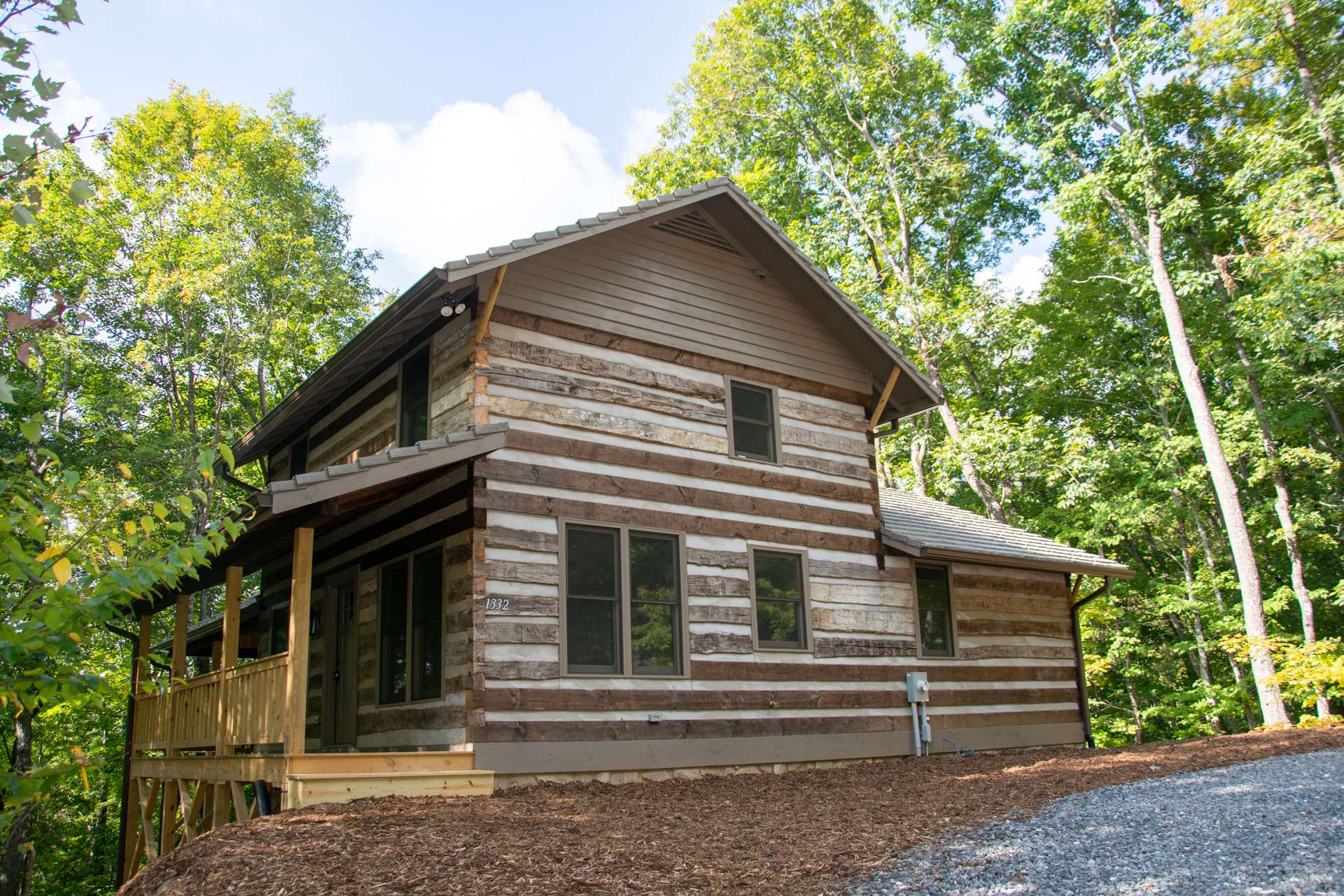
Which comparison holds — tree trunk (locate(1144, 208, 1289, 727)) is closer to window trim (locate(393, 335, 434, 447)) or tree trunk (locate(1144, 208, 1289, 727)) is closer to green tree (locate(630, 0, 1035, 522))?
green tree (locate(630, 0, 1035, 522))

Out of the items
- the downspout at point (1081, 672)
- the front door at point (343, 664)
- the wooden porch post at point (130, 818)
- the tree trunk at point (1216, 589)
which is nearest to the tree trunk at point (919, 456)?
the tree trunk at point (1216, 589)

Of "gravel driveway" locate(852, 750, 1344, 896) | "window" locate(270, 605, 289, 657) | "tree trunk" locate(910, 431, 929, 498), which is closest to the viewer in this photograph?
"gravel driveway" locate(852, 750, 1344, 896)

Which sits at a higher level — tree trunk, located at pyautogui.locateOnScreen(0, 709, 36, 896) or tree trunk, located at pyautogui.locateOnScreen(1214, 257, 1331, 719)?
tree trunk, located at pyautogui.locateOnScreen(1214, 257, 1331, 719)

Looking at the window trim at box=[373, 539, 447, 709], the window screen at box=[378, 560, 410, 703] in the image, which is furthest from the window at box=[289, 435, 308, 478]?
the window screen at box=[378, 560, 410, 703]

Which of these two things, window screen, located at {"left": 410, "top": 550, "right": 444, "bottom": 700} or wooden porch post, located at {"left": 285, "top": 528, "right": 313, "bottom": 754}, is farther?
window screen, located at {"left": 410, "top": 550, "right": 444, "bottom": 700}

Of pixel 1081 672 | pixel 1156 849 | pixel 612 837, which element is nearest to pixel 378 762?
pixel 612 837

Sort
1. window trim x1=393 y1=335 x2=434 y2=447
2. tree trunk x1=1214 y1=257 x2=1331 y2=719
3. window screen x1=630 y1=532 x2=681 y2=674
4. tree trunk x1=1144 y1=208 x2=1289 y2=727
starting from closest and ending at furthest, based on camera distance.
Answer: window screen x1=630 y1=532 x2=681 y2=674, window trim x1=393 y1=335 x2=434 y2=447, tree trunk x1=1144 y1=208 x2=1289 y2=727, tree trunk x1=1214 y1=257 x2=1331 y2=719

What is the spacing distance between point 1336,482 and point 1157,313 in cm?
574

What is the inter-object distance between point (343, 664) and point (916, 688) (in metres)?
7.39

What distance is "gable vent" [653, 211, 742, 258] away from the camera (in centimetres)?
1249

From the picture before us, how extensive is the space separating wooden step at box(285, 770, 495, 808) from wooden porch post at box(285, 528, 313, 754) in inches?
11.5

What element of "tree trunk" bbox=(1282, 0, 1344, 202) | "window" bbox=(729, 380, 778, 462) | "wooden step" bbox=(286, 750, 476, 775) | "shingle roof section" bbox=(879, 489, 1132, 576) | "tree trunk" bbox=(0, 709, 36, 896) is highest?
"tree trunk" bbox=(1282, 0, 1344, 202)

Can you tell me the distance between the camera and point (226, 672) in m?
9.91

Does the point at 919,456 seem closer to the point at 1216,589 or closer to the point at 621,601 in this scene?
the point at 1216,589
